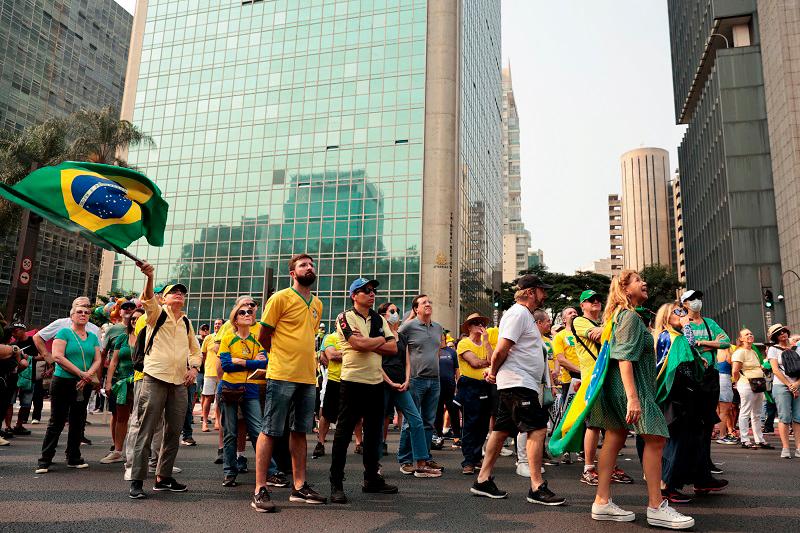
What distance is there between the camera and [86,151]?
39.4m

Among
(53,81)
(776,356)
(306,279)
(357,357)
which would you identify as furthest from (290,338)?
(53,81)

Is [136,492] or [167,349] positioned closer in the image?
[136,492]

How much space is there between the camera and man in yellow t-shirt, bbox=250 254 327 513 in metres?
5.32

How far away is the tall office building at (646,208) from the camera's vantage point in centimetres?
15088

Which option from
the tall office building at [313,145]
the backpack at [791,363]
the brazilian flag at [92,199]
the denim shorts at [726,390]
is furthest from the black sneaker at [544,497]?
the tall office building at [313,145]

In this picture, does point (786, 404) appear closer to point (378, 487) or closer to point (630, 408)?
point (630, 408)

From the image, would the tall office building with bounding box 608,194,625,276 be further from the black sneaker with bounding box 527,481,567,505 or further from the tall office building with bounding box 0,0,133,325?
the black sneaker with bounding box 527,481,567,505

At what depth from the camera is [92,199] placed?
20.9 feet

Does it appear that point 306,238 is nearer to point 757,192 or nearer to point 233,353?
point 757,192

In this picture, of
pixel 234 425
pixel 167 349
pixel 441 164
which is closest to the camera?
pixel 167 349

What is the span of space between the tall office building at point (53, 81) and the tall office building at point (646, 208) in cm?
12313

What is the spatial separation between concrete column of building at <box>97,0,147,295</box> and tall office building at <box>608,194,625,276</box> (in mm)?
128604

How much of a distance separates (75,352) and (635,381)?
20.5ft

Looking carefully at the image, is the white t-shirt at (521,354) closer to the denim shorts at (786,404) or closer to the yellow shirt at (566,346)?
the yellow shirt at (566,346)
